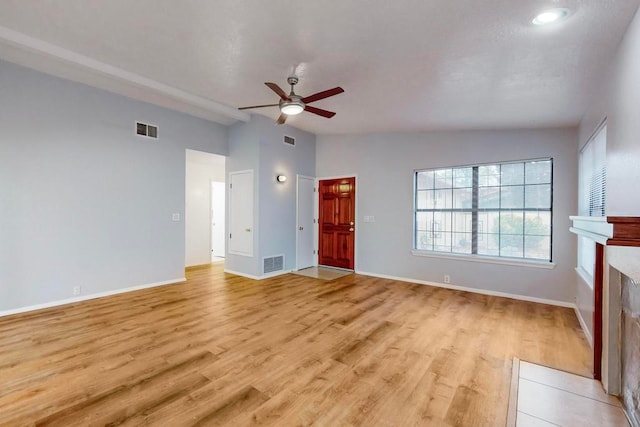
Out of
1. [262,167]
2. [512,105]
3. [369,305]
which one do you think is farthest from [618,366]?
[262,167]

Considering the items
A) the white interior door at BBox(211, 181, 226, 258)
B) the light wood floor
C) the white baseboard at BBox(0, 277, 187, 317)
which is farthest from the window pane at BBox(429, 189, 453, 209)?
the white interior door at BBox(211, 181, 226, 258)

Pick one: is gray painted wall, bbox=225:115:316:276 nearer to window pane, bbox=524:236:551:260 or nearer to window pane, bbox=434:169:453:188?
window pane, bbox=434:169:453:188

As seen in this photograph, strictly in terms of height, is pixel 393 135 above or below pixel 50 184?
above

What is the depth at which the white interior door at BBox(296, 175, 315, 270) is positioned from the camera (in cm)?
634

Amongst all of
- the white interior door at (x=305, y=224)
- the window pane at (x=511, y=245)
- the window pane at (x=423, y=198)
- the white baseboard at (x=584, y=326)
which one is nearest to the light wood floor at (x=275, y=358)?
the white baseboard at (x=584, y=326)

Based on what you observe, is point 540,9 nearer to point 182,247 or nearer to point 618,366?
point 618,366

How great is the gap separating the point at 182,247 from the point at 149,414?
3789 mm

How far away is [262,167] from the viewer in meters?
5.51

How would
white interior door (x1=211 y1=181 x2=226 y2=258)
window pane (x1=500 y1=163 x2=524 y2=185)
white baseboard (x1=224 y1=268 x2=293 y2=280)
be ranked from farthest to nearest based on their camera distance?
white interior door (x1=211 y1=181 x2=226 y2=258) → white baseboard (x1=224 y1=268 x2=293 y2=280) → window pane (x1=500 y1=163 x2=524 y2=185)

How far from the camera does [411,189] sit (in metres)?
5.34

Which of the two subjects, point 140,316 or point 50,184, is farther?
point 50,184

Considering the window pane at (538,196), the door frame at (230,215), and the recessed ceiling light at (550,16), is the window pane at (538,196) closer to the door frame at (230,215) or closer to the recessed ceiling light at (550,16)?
the recessed ceiling light at (550,16)

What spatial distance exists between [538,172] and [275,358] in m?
4.50

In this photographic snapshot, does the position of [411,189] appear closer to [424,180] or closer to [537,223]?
[424,180]
